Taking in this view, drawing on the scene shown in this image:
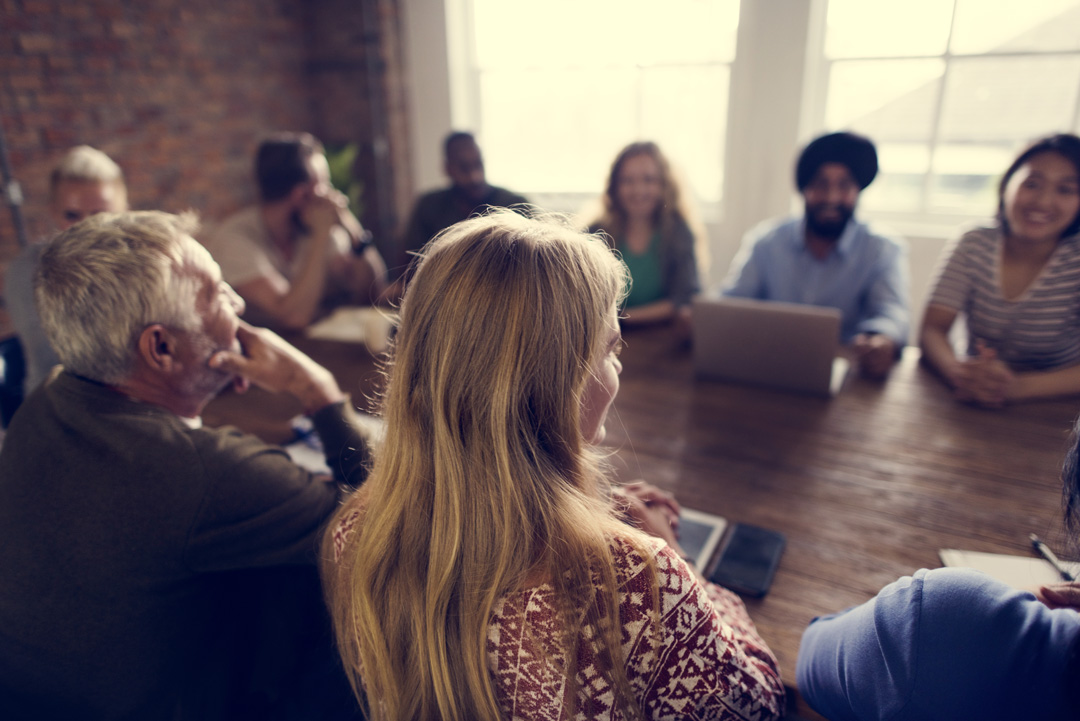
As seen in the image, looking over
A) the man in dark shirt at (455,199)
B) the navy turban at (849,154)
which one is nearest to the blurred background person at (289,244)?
the man in dark shirt at (455,199)

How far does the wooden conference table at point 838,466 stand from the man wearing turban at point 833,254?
484 mm

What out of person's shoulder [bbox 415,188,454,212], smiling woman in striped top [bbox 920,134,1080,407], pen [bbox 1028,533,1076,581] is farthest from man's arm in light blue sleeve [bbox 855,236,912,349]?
person's shoulder [bbox 415,188,454,212]

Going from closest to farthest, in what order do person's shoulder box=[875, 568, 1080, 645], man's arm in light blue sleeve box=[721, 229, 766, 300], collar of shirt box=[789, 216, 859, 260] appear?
person's shoulder box=[875, 568, 1080, 645], collar of shirt box=[789, 216, 859, 260], man's arm in light blue sleeve box=[721, 229, 766, 300]

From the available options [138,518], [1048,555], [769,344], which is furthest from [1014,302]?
[138,518]

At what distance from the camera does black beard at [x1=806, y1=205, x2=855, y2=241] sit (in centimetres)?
244

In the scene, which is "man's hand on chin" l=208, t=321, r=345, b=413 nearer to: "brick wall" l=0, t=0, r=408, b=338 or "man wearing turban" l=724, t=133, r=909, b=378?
"man wearing turban" l=724, t=133, r=909, b=378

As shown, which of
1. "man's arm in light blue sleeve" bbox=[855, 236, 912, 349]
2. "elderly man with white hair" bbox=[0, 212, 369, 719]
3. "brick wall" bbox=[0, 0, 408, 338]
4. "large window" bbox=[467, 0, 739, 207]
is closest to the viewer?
"elderly man with white hair" bbox=[0, 212, 369, 719]

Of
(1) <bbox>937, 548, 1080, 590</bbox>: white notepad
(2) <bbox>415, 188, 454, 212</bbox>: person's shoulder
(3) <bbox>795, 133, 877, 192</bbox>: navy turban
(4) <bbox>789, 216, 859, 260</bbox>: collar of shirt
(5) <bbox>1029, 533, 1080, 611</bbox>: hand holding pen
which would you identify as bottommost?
(1) <bbox>937, 548, 1080, 590</bbox>: white notepad

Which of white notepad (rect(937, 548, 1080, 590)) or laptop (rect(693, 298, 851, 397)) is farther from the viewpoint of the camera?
laptop (rect(693, 298, 851, 397))

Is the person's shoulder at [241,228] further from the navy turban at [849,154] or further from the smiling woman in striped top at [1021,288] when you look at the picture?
the smiling woman in striped top at [1021,288]

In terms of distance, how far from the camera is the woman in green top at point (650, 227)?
280cm

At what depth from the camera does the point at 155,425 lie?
1.01m

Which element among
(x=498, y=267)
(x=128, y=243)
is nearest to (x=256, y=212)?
(x=128, y=243)

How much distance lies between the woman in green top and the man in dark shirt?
60 centimetres
